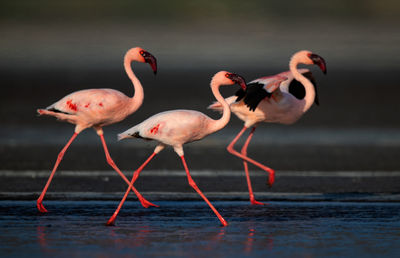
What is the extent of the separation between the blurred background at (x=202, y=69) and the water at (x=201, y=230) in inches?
72.7

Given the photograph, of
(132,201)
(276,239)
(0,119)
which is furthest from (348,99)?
(276,239)

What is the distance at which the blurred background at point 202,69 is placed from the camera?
15930 millimetres

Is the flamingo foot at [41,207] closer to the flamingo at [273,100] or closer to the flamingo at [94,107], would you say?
the flamingo at [94,107]

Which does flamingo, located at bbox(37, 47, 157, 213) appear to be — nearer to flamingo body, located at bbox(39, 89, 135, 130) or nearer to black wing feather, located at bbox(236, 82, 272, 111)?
flamingo body, located at bbox(39, 89, 135, 130)

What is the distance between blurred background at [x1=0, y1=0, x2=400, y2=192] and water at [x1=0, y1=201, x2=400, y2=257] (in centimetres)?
185

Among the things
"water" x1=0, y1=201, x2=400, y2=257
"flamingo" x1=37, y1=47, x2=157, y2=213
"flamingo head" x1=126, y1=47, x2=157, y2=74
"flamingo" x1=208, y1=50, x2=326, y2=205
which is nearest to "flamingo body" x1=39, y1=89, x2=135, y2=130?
"flamingo" x1=37, y1=47, x2=157, y2=213

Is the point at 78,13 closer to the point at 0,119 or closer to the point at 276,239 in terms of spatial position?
the point at 0,119

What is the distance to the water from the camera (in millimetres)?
8406

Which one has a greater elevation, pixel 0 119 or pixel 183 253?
pixel 183 253

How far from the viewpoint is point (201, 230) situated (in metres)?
9.43

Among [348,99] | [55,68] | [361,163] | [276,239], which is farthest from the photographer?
[55,68]

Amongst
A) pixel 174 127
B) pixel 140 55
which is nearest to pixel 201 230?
pixel 174 127

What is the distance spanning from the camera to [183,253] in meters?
8.25

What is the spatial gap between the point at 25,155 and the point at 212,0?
101 feet
